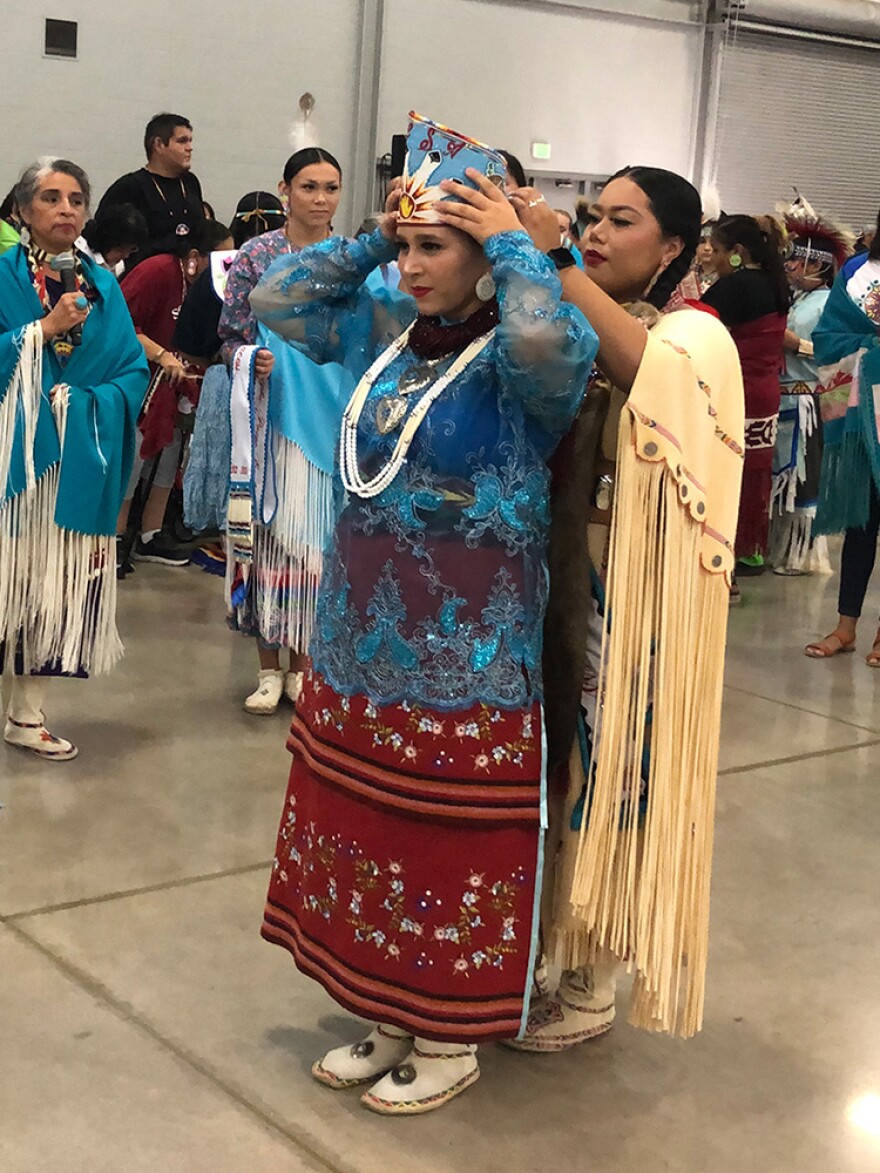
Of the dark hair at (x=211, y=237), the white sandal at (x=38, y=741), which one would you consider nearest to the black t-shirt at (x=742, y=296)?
the dark hair at (x=211, y=237)

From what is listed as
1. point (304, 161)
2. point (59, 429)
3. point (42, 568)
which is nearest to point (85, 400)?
point (59, 429)

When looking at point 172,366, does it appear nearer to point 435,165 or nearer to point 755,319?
point 755,319

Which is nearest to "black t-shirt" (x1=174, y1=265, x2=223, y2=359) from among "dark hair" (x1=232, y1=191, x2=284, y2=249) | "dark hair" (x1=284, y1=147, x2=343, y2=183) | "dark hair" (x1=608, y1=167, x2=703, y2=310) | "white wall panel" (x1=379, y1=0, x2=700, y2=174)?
"dark hair" (x1=232, y1=191, x2=284, y2=249)

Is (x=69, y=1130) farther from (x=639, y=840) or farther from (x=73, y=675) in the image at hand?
(x=73, y=675)

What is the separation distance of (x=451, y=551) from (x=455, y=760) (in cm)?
29

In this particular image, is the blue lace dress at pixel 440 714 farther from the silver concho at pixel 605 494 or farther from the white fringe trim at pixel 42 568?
the white fringe trim at pixel 42 568

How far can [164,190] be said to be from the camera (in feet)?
21.7

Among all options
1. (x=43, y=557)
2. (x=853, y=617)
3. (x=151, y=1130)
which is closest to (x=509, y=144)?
(x=853, y=617)

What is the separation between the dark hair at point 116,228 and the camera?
545 cm

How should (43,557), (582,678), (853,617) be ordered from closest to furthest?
(582,678)
(43,557)
(853,617)

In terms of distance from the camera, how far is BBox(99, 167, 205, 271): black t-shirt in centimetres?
646

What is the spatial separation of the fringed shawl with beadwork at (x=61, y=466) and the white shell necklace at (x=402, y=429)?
1576 mm

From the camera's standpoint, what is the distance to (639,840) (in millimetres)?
2219

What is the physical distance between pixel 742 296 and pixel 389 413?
4053mm
